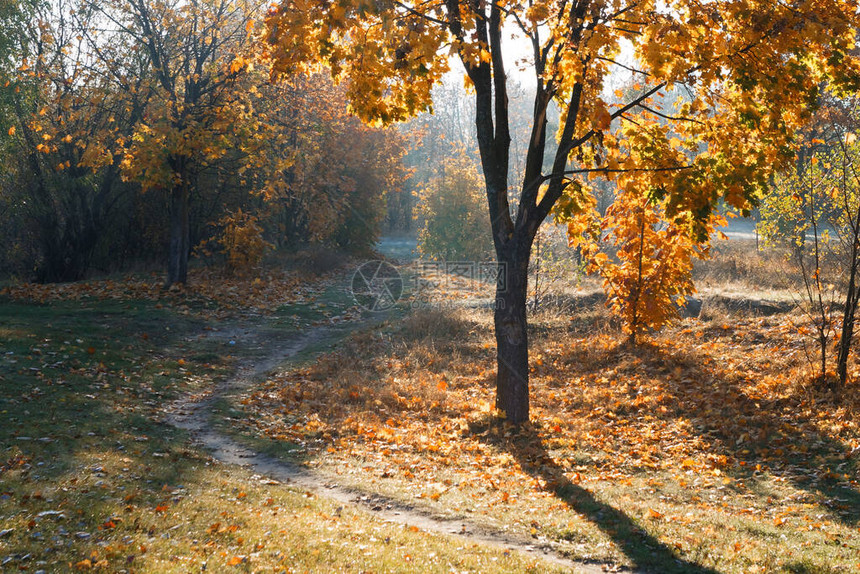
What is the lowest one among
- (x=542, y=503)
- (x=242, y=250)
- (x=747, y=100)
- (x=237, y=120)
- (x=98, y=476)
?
(x=542, y=503)

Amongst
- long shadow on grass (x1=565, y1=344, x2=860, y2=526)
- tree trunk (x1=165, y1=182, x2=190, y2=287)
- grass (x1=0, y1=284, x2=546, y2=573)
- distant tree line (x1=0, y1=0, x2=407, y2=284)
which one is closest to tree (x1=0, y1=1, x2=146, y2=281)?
distant tree line (x1=0, y1=0, x2=407, y2=284)

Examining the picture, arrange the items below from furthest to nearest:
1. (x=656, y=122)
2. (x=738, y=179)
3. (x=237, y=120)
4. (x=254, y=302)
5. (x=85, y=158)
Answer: (x=254, y=302) < (x=237, y=120) < (x=85, y=158) < (x=656, y=122) < (x=738, y=179)

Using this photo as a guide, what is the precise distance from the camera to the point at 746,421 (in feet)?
31.7

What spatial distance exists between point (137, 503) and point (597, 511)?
4897 millimetres

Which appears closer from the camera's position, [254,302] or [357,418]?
[357,418]

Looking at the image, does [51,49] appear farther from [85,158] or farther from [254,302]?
[254,302]

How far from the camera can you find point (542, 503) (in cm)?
765

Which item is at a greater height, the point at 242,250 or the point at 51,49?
the point at 51,49

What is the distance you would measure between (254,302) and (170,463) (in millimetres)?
11798

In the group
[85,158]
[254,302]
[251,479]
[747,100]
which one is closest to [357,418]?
[251,479]

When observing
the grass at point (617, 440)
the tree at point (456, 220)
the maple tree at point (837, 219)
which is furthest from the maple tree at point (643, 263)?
the tree at point (456, 220)

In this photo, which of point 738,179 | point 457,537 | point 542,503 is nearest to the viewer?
point 457,537

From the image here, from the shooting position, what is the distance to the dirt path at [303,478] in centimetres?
650

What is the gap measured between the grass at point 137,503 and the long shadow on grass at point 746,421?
406 cm
